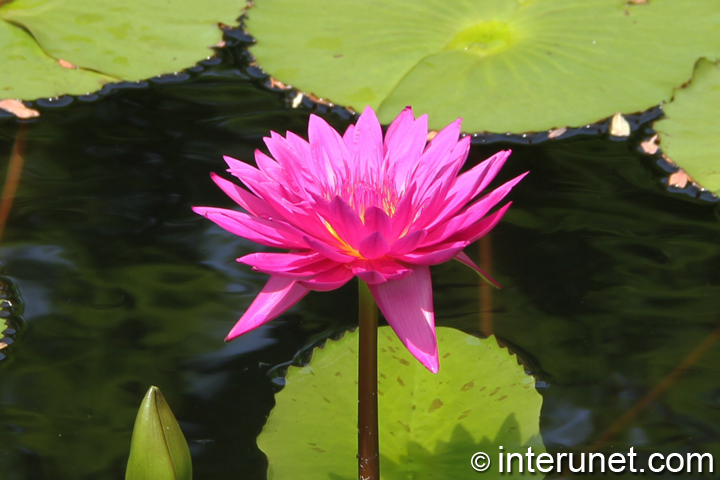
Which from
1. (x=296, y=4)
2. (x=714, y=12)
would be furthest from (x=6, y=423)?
(x=714, y=12)

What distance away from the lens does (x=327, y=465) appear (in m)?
1.34

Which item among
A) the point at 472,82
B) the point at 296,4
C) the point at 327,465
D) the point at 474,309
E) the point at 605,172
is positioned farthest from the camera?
the point at 296,4

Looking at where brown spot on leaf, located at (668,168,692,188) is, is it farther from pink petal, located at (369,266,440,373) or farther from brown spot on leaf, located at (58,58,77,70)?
brown spot on leaf, located at (58,58,77,70)

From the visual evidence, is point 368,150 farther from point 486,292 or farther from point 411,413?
point 486,292

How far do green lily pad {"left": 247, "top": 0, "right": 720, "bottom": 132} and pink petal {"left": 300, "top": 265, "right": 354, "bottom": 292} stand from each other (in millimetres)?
1209

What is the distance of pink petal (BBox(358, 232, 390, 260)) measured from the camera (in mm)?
966

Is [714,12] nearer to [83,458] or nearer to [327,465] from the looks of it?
[327,465]

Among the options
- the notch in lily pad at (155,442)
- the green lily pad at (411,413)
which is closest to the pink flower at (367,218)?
the notch in lily pad at (155,442)

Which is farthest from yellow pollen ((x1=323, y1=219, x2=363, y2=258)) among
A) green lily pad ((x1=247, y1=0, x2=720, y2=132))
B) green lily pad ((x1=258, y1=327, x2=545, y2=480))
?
green lily pad ((x1=247, y1=0, x2=720, y2=132))

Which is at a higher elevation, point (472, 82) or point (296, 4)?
point (296, 4)

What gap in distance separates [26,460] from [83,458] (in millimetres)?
114

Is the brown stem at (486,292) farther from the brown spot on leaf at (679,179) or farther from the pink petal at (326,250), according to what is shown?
the pink petal at (326,250)

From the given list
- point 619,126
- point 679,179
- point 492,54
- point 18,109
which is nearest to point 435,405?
point 679,179

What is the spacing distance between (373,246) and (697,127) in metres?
1.53
